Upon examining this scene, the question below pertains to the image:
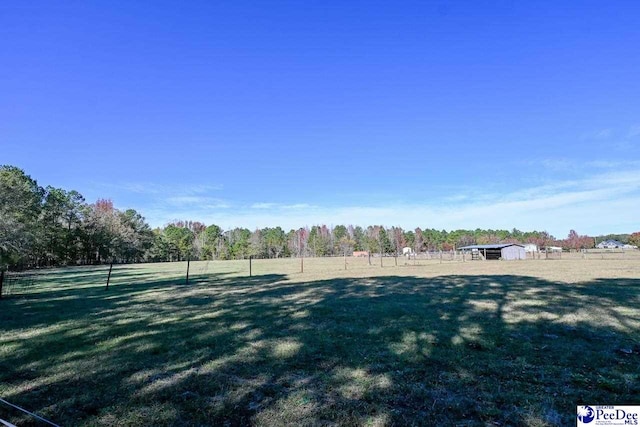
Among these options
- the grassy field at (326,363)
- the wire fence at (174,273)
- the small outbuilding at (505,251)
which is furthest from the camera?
the small outbuilding at (505,251)

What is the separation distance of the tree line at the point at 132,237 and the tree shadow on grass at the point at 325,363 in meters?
13.2

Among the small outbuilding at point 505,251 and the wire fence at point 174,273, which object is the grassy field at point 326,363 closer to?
the wire fence at point 174,273

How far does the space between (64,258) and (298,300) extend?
5914 cm

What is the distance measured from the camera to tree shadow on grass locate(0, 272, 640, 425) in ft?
11.4

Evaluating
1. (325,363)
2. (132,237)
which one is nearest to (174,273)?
(325,363)

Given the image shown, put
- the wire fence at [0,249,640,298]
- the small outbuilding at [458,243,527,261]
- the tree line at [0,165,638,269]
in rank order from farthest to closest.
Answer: the small outbuilding at [458,243,527,261] < the tree line at [0,165,638,269] < the wire fence at [0,249,640,298]

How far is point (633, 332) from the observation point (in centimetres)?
630

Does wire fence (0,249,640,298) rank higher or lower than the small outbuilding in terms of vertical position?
lower

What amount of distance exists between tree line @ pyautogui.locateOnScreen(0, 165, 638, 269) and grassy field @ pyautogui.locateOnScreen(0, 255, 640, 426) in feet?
42.2

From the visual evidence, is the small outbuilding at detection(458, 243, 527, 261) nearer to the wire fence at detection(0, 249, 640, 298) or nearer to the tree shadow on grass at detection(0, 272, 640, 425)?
the wire fence at detection(0, 249, 640, 298)

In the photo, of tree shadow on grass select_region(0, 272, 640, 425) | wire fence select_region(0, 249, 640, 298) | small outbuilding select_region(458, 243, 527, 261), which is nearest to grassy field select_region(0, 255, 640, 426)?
tree shadow on grass select_region(0, 272, 640, 425)

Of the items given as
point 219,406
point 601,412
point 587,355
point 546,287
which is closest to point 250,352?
point 219,406

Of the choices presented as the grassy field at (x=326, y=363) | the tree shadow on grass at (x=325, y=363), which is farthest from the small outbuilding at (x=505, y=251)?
the tree shadow on grass at (x=325, y=363)

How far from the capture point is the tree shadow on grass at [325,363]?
3.49 m
